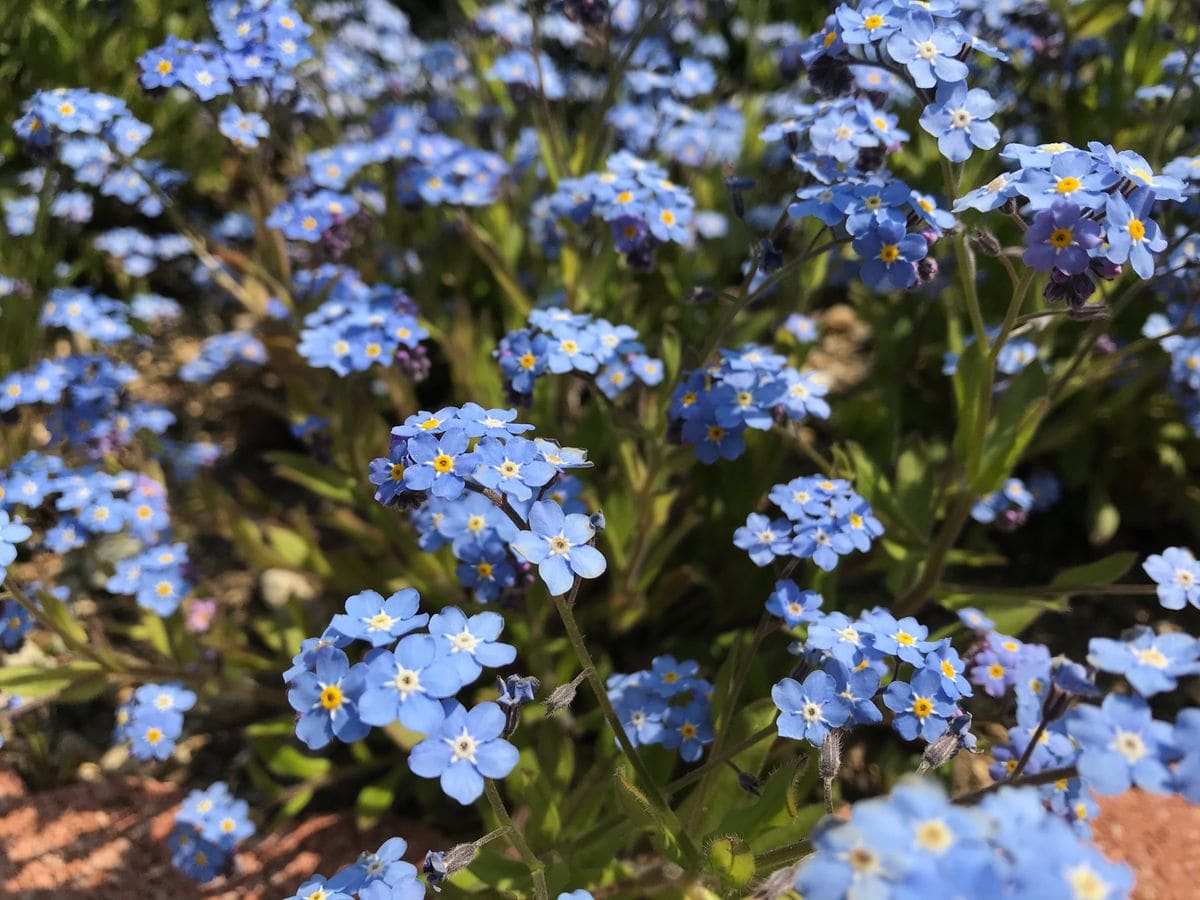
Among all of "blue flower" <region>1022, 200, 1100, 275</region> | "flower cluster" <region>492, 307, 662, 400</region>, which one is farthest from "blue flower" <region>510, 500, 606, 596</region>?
"blue flower" <region>1022, 200, 1100, 275</region>

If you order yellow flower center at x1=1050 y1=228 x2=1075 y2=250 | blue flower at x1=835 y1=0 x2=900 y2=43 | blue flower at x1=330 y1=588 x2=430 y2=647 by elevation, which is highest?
blue flower at x1=835 y1=0 x2=900 y2=43

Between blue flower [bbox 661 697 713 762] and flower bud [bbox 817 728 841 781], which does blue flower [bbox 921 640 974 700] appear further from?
blue flower [bbox 661 697 713 762]

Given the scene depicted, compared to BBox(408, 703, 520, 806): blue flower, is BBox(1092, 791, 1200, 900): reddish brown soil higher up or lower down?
lower down

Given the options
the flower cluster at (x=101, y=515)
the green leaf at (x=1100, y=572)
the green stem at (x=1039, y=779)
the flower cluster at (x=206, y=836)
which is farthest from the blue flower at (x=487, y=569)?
the green leaf at (x=1100, y=572)

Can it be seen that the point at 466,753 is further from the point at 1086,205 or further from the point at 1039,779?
the point at 1086,205

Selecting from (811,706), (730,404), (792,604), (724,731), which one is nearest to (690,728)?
(724,731)
